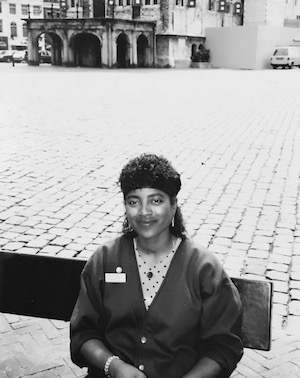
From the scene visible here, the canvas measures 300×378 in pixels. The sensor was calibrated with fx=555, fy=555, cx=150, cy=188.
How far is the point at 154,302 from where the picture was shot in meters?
2.36

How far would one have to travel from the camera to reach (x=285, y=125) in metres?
13.3

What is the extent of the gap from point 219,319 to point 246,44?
149 ft

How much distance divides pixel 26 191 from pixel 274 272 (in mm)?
3888

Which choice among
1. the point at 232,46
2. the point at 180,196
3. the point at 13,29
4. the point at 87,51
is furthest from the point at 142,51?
the point at 180,196

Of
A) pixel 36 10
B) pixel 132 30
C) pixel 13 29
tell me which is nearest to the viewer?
pixel 132 30

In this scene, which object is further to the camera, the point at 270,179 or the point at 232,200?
the point at 270,179

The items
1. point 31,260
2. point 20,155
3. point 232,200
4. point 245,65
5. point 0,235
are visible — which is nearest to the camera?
point 31,260

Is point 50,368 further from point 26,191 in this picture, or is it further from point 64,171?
point 64,171

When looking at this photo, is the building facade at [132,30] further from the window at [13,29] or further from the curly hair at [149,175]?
the curly hair at [149,175]

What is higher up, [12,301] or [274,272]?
[12,301]

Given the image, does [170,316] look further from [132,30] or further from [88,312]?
[132,30]

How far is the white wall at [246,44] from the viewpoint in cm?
4481

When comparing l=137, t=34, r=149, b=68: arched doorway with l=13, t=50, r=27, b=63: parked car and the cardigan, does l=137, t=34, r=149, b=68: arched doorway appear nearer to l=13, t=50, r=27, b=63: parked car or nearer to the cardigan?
l=13, t=50, r=27, b=63: parked car

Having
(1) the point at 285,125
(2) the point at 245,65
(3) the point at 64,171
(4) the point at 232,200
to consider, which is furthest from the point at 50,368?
(2) the point at 245,65
